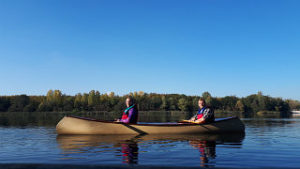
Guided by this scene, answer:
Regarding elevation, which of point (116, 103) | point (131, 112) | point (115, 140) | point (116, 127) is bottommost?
point (115, 140)

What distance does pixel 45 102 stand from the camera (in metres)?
107

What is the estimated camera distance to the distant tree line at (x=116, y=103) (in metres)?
106

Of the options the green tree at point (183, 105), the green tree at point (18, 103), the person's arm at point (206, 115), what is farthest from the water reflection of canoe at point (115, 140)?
the green tree at point (18, 103)

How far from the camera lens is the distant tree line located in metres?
Result: 106

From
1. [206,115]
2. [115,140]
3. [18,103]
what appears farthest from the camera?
[18,103]

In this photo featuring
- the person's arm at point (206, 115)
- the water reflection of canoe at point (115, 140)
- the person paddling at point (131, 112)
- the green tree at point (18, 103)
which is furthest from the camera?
the green tree at point (18, 103)

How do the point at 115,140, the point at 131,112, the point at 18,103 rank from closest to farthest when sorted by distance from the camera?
the point at 115,140 → the point at 131,112 → the point at 18,103

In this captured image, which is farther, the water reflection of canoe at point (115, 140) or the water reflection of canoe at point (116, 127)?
the water reflection of canoe at point (116, 127)

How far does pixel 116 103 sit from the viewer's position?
11300 centimetres

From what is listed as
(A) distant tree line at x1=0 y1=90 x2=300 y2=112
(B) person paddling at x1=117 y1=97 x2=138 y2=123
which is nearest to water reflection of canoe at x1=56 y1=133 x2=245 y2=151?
(B) person paddling at x1=117 y1=97 x2=138 y2=123

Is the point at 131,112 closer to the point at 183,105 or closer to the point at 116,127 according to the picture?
the point at 116,127

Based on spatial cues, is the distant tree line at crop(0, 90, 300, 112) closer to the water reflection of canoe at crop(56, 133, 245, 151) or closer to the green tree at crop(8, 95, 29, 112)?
the green tree at crop(8, 95, 29, 112)

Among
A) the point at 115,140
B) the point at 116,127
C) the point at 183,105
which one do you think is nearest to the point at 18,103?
the point at 183,105

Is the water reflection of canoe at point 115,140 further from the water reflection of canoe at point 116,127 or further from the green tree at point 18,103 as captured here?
the green tree at point 18,103
